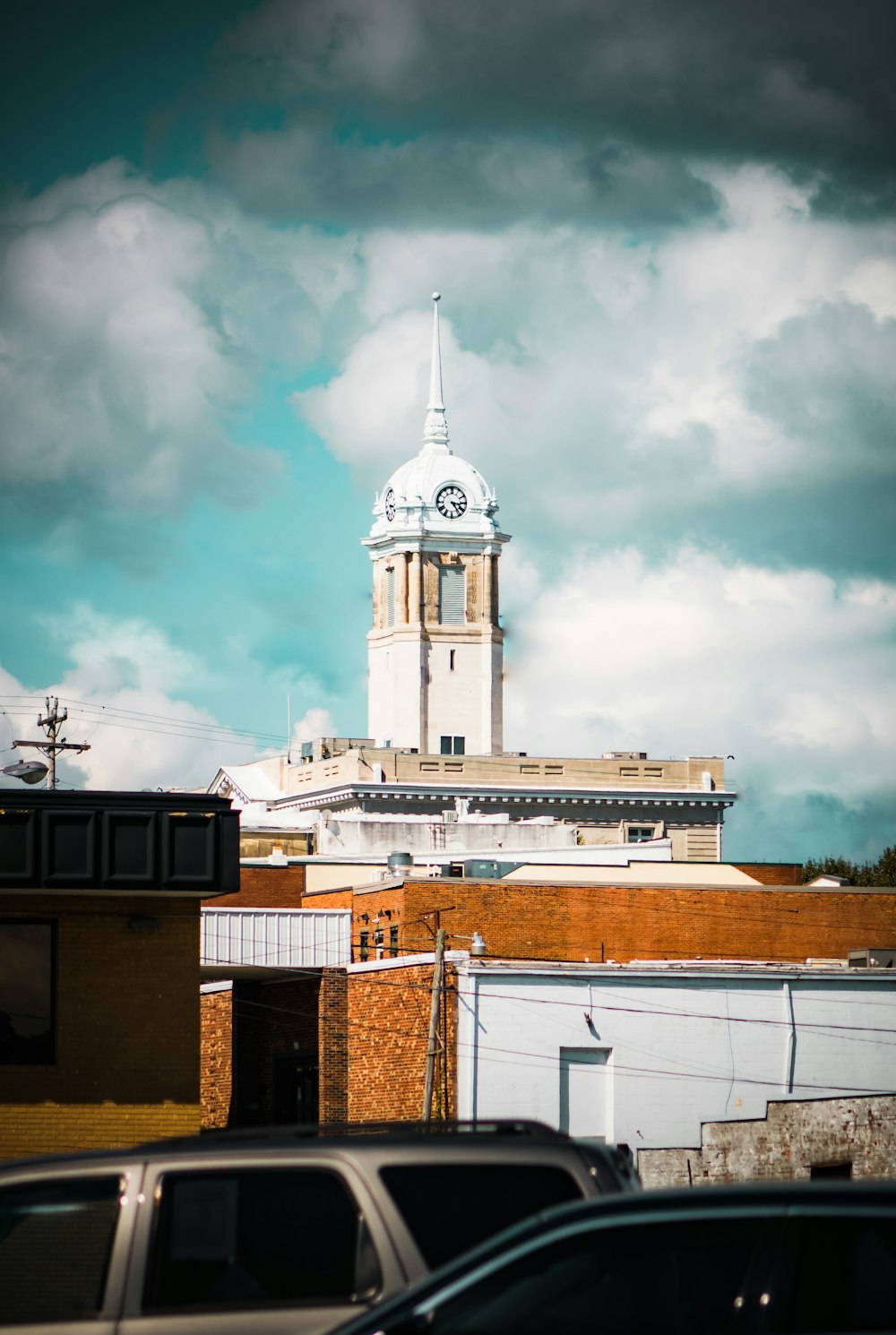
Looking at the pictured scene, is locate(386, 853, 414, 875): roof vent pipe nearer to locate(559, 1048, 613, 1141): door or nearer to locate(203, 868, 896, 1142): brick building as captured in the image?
locate(203, 868, 896, 1142): brick building

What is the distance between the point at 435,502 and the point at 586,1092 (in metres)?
84.0

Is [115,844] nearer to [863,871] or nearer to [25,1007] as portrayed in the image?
[25,1007]

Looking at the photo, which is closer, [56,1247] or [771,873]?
[56,1247]

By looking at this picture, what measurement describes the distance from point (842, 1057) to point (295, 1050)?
12237 mm

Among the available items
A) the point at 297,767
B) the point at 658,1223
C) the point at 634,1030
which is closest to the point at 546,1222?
the point at 658,1223

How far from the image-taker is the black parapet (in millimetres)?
22781

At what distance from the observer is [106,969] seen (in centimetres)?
2350

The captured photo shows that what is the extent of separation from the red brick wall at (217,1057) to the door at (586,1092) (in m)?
11.0

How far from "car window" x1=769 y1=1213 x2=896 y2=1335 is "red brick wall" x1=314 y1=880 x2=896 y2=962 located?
39.5m

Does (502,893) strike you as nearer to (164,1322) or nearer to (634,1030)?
(634,1030)

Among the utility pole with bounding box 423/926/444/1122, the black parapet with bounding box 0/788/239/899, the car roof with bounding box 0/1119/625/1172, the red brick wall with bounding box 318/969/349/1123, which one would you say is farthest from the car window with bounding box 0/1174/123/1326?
the red brick wall with bounding box 318/969/349/1123

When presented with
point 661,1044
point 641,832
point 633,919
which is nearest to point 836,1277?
point 661,1044

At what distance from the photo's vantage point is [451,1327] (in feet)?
21.7

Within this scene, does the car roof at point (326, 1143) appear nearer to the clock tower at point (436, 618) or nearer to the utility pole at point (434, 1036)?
the utility pole at point (434, 1036)
